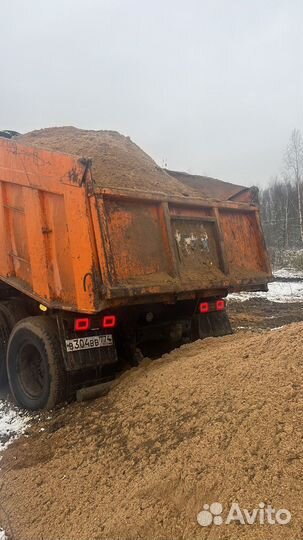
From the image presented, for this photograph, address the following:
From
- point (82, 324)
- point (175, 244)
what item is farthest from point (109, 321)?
point (175, 244)

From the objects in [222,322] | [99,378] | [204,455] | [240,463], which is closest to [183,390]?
[204,455]

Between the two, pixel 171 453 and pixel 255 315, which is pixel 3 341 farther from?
pixel 255 315

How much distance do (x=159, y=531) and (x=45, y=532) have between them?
802 millimetres

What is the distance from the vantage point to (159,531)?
7.59ft

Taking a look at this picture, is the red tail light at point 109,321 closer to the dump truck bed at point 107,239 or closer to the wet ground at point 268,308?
the dump truck bed at point 107,239

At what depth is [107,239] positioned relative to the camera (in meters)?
4.03

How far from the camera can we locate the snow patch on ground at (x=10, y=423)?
4.29 meters

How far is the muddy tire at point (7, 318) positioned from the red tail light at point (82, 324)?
1318 millimetres

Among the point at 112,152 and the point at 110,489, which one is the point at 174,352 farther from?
the point at 112,152

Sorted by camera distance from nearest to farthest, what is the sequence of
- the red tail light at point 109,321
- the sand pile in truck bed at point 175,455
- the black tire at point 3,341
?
the sand pile in truck bed at point 175,455
the red tail light at point 109,321
the black tire at point 3,341

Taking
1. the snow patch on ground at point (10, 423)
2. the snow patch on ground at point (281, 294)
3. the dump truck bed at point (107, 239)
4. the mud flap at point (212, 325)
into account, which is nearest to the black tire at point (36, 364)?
the snow patch on ground at point (10, 423)

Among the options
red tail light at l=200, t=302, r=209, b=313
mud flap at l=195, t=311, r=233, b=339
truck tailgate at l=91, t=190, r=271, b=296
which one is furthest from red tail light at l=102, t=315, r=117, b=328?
mud flap at l=195, t=311, r=233, b=339

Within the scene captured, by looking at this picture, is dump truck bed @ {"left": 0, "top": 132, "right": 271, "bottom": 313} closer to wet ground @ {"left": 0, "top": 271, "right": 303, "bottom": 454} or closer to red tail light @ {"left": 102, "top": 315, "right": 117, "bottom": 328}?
red tail light @ {"left": 102, "top": 315, "right": 117, "bottom": 328}

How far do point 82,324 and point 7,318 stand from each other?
1.58 meters
